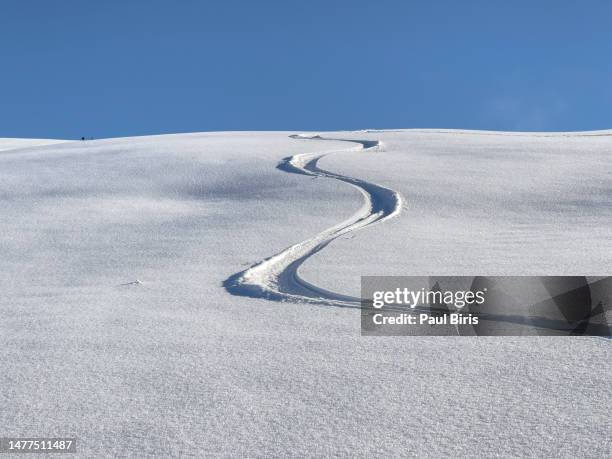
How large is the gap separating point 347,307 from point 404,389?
973 millimetres

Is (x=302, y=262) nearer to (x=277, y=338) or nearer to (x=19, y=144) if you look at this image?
(x=277, y=338)

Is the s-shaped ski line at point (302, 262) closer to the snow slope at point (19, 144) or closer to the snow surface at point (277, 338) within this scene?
the snow surface at point (277, 338)

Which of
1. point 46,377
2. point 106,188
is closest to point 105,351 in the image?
point 46,377

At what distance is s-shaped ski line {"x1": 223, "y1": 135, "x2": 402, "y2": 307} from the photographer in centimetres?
340

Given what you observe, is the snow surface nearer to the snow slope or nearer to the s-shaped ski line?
the s-shaped ski line

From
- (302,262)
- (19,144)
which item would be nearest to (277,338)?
(302,262)

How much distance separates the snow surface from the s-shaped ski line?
89mm

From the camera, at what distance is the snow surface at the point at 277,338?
77.9 inches

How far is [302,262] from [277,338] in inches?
55.4

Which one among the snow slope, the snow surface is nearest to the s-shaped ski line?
the snow surface

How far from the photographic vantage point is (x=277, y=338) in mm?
2762

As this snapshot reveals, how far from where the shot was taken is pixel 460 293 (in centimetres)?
329

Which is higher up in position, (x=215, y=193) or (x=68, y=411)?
(x=215, y=193)

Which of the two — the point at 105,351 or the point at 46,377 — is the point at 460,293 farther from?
the point at 46,377
